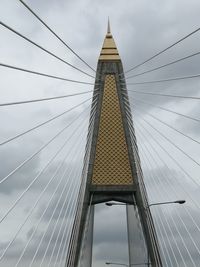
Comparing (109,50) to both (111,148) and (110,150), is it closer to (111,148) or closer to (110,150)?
(111,148)

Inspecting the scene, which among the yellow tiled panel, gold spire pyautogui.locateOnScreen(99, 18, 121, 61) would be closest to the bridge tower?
the yellow tiled panel

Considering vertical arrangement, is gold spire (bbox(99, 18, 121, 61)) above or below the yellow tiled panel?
above

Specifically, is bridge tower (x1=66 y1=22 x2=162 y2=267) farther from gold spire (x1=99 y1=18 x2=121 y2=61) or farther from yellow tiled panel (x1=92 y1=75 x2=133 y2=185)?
gold spire (x1=99 y1=18 x2=121 y2=61)

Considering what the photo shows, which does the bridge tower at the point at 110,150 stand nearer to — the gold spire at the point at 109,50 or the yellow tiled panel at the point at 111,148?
the yellow tiled panel at the point at 111,148

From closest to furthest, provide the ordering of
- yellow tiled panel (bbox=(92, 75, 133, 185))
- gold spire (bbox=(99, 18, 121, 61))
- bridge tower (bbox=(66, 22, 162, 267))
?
bridge tower (bbox=(66, 22, 162, 267)), yellow tiled panel (bbox=(92, 75, 133, 185)), gold spire (bbox=(99, 18, 121, 61))

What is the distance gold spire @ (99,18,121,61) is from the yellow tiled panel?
6.47ft

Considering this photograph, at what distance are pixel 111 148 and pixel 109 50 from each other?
22.6ft

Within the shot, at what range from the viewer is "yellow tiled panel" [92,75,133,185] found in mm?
40062

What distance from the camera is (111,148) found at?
40.2m

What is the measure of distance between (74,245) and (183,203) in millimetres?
13179

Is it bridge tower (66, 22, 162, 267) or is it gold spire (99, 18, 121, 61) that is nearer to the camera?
bridge tower (66, 22, 162, 267)

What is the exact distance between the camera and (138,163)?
1544 inches

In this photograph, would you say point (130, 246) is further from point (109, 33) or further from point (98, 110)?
point (109, 33)

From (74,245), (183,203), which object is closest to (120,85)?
(74,245)
